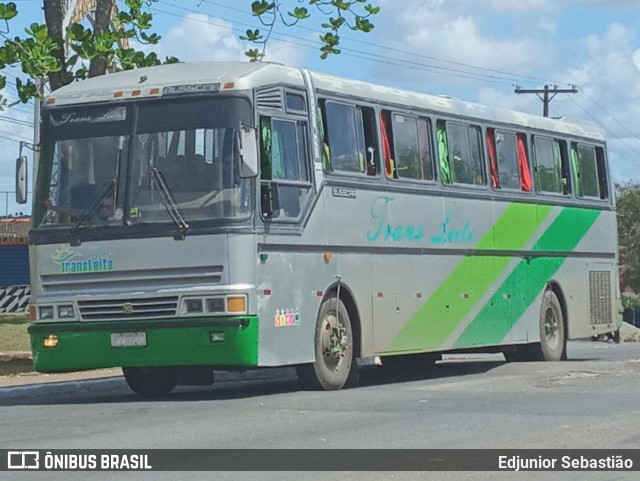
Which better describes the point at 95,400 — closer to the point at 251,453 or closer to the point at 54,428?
the point at 54,428

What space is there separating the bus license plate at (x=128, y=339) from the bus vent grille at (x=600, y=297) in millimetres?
10866

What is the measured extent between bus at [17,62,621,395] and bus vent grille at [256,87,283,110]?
0.03 metres

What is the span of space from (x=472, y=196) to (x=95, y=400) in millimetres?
6493

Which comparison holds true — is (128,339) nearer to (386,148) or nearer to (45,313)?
(45,313)

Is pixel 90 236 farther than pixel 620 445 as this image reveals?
Yes

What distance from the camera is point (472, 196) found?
834 inches

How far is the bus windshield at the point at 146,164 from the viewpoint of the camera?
626 inches

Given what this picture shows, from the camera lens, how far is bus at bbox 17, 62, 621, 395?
52.2ft

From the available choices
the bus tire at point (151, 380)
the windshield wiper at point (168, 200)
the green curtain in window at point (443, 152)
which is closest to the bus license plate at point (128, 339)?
the windshield wiper at point (168, 200)

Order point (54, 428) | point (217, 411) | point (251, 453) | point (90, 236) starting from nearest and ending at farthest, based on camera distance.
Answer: point (251, 453) → point (54, 428) → point (217, 411) → point (90, 236)

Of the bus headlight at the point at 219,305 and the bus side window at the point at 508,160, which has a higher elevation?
the bus side window at the point at 508,160

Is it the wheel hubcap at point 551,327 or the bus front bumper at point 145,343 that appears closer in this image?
the bus front bumper at point 145,343

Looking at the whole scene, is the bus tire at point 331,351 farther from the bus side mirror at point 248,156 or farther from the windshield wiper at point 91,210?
the windshield wiper at point 91,210

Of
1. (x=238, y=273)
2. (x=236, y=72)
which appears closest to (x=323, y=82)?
(x=236, y=72)
